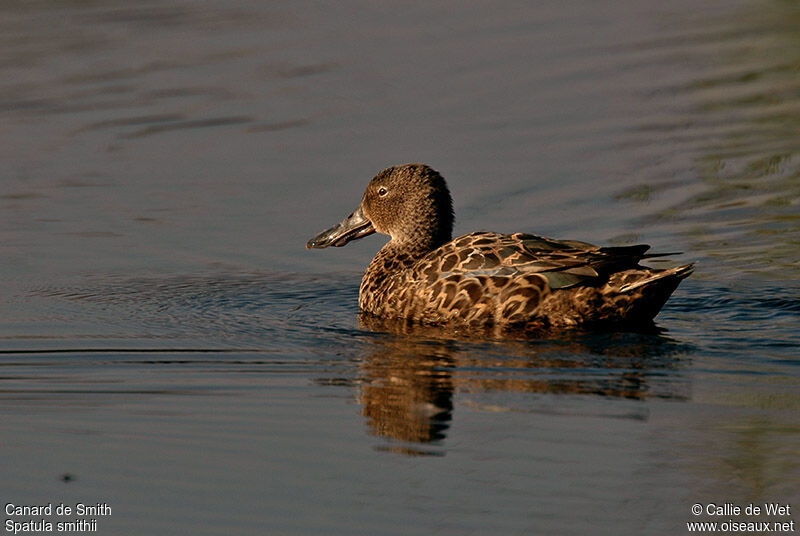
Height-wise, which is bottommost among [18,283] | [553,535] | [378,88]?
[553,535]

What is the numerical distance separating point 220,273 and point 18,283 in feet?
4.39

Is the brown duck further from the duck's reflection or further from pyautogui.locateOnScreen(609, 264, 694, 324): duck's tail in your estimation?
the duck's reflection

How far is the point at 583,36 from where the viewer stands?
15328mm

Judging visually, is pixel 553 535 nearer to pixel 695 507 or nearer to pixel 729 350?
pixel 695 507

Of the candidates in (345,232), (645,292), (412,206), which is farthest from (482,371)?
(345,232)

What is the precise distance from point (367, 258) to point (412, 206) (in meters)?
1.14

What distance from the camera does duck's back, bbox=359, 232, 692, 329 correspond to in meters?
8.46

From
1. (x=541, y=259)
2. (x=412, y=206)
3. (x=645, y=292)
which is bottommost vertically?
(x=645, y=292)

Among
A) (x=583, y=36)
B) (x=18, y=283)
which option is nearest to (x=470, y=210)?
(x=18, y=283)

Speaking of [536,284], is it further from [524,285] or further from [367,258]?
[367,258]

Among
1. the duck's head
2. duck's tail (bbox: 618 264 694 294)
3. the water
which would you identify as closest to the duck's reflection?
the water

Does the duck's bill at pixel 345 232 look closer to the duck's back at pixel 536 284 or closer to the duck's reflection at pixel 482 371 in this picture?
the duck's back at pixel 536 284

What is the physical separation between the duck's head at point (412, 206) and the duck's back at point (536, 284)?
88cm

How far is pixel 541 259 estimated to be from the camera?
8.55 m
